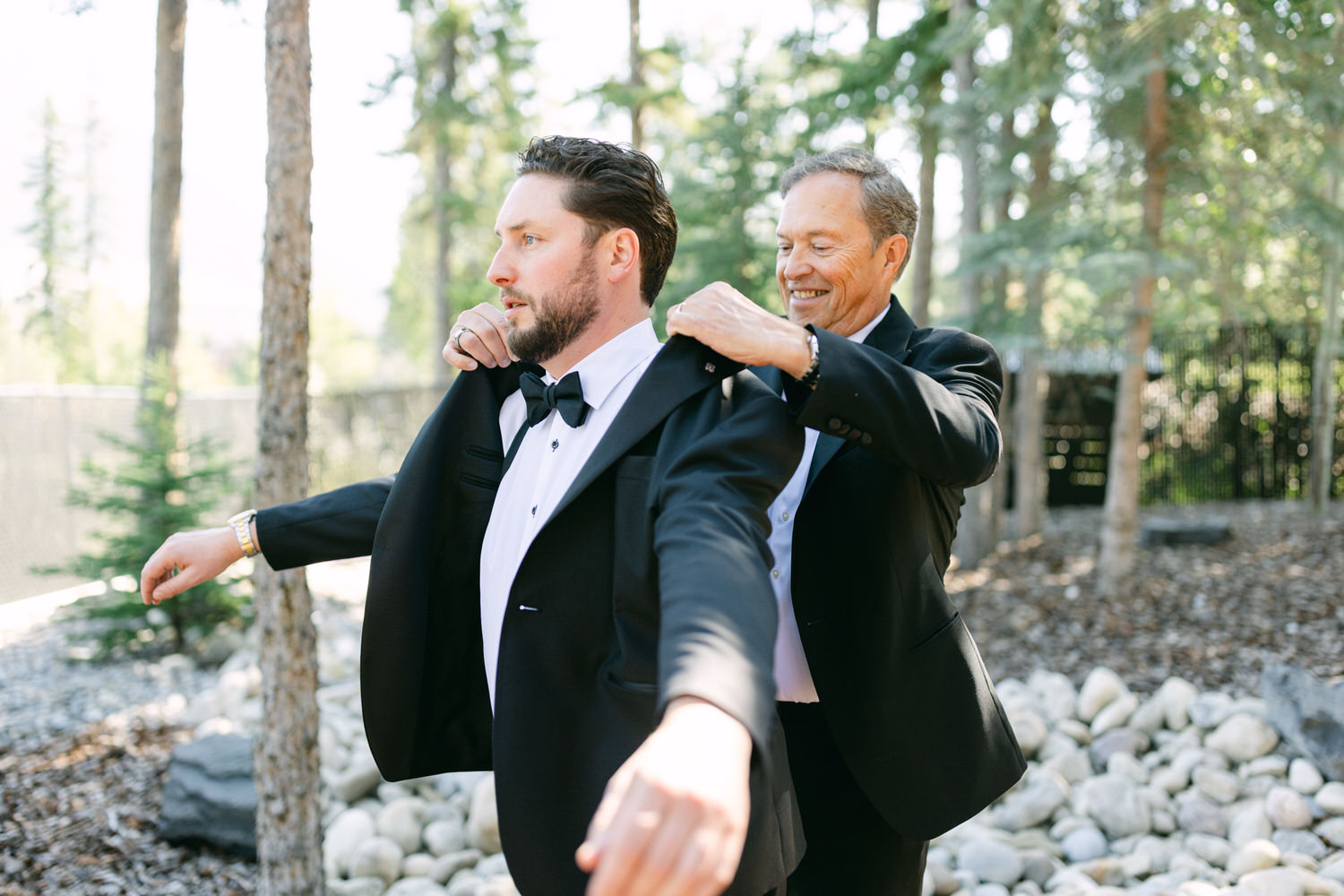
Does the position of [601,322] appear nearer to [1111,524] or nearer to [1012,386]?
[1111,524]

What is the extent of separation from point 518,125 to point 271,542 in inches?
628

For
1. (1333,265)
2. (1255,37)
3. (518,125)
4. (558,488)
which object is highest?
(518,125)

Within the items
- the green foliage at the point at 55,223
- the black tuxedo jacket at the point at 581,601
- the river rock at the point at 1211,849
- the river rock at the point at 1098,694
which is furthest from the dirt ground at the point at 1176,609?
the green foliage at the point at 55,223

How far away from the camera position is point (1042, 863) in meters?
3.83

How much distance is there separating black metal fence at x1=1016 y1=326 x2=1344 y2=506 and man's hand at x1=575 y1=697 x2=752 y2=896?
11.3 metres

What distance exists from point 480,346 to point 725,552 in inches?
33.2

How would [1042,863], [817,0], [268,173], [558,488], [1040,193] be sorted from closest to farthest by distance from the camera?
[558,488] → [268,173] → [1042,863] → [1040,193] → [817,0]

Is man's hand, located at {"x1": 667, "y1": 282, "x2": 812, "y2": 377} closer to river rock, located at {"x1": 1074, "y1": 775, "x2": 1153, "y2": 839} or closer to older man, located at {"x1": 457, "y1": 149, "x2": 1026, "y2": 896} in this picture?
older man, located at {"x1": 457, "y1": 149, "x2": 1026, "y2": 896}

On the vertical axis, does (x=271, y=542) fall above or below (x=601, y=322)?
below

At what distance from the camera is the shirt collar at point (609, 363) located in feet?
5.60

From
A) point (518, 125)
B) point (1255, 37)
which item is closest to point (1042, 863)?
point (1255, 37)

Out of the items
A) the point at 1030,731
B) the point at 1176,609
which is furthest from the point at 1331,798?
the point at 1176,609

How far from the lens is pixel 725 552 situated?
127 centimetres

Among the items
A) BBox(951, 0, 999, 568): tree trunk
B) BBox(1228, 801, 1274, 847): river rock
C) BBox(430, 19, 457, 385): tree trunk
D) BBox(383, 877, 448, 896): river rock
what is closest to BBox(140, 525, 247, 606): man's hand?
BBox(383, 877, 448, 896): river rock
